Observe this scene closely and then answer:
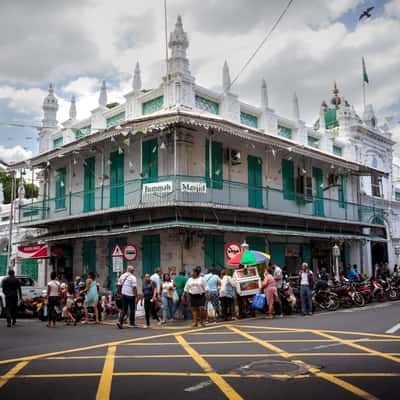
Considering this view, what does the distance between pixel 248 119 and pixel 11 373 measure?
50.4ft

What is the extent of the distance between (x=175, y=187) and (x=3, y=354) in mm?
8795

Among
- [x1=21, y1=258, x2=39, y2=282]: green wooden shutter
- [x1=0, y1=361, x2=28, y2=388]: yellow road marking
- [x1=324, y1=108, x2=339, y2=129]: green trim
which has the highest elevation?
[x1=324, y1=108, x2=339, y2=129]: green trim

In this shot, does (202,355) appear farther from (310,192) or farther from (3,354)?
(310,192)

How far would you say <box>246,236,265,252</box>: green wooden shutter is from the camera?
19.4m

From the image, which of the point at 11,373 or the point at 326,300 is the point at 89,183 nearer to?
the point at 326,300

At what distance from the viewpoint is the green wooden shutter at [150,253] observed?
17609mm

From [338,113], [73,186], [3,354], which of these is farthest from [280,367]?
[338,113]

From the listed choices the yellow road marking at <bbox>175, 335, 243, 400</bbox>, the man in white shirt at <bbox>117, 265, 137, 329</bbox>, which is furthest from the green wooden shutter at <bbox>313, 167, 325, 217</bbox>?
the yellow road marking at <bbox>175, 335, 243, 400</bbox>

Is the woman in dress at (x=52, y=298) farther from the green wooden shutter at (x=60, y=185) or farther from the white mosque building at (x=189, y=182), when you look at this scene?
the green wooden shutter at (x=60, y=185)

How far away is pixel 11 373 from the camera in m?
6.78

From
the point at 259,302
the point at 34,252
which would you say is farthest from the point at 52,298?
the point at 34,252

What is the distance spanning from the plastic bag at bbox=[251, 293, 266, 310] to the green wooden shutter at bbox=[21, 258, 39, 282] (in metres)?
13.6

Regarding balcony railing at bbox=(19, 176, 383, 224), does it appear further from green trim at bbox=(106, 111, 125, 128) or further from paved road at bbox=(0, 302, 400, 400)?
paved road at bbox=(0, 302, 400, 400)

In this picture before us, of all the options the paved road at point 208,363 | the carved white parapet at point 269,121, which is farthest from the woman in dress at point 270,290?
the carved white parapet at point 269,121
